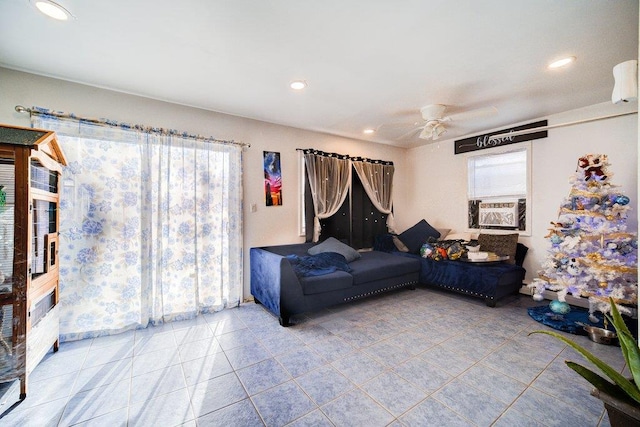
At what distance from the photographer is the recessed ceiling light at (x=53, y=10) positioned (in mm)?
1532

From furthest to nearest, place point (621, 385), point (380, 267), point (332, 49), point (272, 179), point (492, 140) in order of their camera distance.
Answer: point (492, 140)
point (272, 179)
point (380, 267)
point (332, 49)
point (621, 385)

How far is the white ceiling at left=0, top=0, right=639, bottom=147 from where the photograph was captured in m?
1.61

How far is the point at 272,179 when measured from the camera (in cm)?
363

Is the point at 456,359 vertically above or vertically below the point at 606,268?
below

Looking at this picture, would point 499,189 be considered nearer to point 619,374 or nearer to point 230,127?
point 619,374

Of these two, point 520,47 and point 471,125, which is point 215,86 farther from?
point 471,125

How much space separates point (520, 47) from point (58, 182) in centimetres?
397

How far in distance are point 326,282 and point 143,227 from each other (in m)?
2.06

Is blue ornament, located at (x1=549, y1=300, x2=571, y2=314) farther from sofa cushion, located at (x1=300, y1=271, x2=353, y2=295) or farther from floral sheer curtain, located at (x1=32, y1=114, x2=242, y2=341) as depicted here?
floral sheer curtain, located at (x1=32, y1=114, x2=242, y2=341)

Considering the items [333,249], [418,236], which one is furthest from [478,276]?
[333,249]

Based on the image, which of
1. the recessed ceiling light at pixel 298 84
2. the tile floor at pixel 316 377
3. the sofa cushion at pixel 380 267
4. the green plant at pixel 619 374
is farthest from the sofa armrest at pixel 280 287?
the green plant at pixel 619 374

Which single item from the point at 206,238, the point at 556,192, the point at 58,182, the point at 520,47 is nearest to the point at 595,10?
the point at 520,47

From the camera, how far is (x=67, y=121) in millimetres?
2408

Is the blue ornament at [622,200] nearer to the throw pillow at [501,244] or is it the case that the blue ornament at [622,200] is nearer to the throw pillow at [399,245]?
the throw pillow at [501,244]
